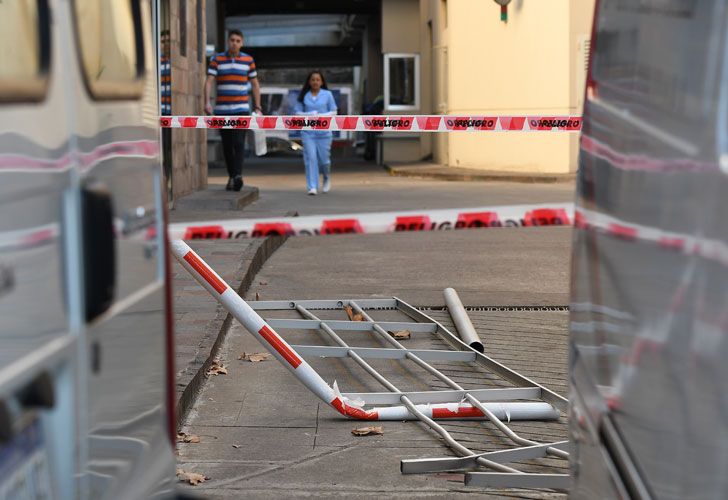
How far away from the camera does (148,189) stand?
2.78 metres

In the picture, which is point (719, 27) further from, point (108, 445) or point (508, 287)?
point (508, 287)

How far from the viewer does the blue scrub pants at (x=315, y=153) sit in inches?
751

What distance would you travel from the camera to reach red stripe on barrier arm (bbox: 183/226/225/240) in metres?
4.46

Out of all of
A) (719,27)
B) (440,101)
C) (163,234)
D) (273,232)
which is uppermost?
(719,27)

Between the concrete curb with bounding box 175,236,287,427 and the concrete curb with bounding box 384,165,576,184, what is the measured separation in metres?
11.4

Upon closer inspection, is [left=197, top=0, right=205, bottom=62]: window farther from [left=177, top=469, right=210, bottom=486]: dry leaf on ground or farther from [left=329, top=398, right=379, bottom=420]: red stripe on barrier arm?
[left=177, top=469, right=210, bottom=486]: dry leaf on ground

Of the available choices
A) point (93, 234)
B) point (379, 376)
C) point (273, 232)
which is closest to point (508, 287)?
point (379, 376)

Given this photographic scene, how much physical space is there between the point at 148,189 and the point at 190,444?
2.87 metres

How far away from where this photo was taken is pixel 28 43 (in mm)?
2100

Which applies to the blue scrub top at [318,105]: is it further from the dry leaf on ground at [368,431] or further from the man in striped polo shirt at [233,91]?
the dry leaf on ground at [368,431]

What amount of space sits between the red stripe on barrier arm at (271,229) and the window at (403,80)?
95.8 feet

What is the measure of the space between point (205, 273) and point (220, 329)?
1466 millimetres

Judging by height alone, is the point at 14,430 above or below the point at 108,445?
above

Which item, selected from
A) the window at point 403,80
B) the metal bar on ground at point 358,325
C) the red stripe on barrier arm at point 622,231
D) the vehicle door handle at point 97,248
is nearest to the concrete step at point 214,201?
the metal bar on ground at point 358,325
